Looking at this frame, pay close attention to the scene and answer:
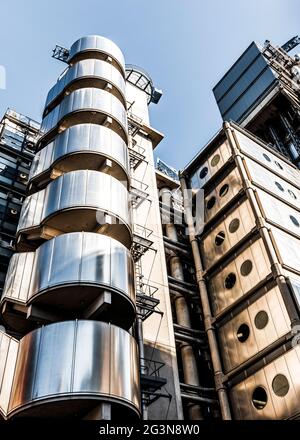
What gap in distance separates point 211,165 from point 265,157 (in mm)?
4486

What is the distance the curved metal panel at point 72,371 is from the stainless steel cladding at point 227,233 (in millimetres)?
11685

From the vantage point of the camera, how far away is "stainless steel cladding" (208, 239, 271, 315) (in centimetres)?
2277

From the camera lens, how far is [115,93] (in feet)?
94.3

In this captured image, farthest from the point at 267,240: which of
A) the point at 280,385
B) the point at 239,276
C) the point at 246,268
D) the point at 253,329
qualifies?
the point at 280,385

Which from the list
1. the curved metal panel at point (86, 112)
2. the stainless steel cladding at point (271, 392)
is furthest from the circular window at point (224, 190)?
the stainless steel cladding at point (271, 392)

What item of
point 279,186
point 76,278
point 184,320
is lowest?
point 76,278

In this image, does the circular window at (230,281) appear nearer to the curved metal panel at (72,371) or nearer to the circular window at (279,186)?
the circular window at (279,186)

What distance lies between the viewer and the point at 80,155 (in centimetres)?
2223

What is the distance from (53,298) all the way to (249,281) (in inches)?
419

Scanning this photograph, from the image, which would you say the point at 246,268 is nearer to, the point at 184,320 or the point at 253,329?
the point at 253,329

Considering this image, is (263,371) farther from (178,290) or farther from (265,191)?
(265,191)

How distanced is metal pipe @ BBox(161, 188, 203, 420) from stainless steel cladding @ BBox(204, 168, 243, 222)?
9.75 ft

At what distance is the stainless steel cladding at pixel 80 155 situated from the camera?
22234mm

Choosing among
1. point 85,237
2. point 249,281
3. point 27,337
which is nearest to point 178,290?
point 249,281
